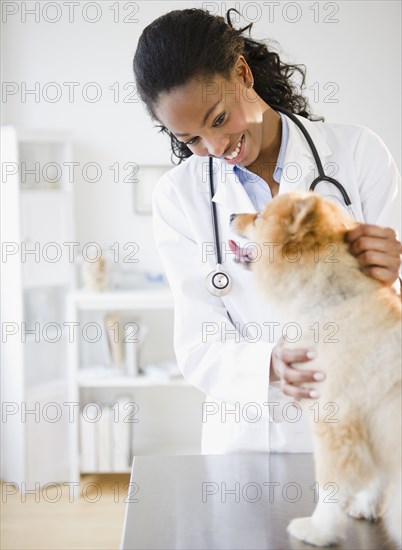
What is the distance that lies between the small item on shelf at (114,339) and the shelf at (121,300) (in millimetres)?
126

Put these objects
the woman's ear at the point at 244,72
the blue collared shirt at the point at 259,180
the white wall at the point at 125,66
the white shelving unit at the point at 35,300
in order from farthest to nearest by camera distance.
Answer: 1. the white wall at the point at 125,66
2. the white shelving unit at the point at 35,300
3. the blue collared shirt at the point at 259,180
4. the woman's ear at the point at 244,72

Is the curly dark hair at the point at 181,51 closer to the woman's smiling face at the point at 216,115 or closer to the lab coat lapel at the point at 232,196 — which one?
the woman's smiling face at the point at 216,115

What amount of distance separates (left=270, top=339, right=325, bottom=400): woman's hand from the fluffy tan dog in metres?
0.01

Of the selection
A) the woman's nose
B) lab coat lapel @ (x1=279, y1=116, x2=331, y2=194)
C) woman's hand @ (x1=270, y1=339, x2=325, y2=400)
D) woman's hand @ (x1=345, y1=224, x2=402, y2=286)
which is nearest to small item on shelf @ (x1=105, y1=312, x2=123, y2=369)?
lab coat lapel @ (x1=279, y1=116, x2=331, y2=194)

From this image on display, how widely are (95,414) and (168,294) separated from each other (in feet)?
2.50

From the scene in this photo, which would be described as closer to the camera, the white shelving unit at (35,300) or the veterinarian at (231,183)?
the veterinarian at (231,183)

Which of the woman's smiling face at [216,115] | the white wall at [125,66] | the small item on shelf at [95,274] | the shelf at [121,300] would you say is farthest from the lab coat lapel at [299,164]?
the white wall at [125,66]

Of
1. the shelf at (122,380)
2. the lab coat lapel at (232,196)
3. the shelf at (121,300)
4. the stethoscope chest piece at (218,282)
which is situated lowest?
the shelf at (122,380)

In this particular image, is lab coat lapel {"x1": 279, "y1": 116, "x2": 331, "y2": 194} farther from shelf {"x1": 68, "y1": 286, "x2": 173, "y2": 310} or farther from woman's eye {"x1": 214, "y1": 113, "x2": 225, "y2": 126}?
shelf {"x1": 68, "y1": 286, "x2": 173, "y2": 310}

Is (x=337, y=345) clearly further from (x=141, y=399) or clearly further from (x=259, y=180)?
(x=141, y=399)

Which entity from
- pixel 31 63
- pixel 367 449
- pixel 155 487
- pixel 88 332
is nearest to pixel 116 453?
pixel 88 332

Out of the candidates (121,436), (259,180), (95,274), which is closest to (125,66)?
(95,274)

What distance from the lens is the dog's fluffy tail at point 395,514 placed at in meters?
1.13

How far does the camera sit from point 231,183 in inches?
63.8
